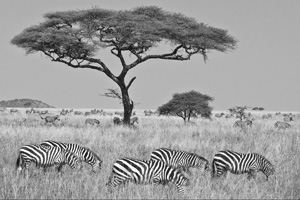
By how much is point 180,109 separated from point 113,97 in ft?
31.8

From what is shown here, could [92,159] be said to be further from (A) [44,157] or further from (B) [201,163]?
(B) [201,163]

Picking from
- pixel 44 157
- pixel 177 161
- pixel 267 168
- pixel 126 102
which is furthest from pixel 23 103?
pixel 267 168

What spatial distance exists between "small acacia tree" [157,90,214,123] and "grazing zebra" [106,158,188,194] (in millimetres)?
29742

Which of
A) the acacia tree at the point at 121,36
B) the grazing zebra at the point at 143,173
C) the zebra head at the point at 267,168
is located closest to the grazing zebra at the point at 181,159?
the zebra head at the point at 267,168

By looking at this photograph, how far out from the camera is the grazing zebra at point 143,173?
688 centimetres

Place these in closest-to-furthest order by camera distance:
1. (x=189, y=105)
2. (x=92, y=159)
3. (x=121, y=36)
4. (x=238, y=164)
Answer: (x=238, y=164)
(x=92, y=159)
(x=121, y=36)
(x=189, y=105)

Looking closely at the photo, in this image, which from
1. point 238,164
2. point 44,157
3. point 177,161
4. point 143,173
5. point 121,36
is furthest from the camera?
point 121,36

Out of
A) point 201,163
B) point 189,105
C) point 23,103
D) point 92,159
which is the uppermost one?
point 189,105

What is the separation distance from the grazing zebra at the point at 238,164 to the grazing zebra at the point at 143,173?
4.87ft

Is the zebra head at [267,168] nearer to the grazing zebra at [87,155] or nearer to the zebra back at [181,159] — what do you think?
the zebra back at [181,159]

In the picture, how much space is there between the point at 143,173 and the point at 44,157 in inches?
105

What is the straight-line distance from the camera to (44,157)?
8.70 meters

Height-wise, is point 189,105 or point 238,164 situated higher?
point 189,105

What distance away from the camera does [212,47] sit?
85.5 ft
